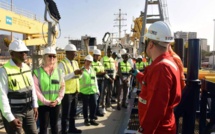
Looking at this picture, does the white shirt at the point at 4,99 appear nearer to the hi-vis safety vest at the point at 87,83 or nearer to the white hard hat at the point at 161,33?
the white hard hat at the point at 161,33

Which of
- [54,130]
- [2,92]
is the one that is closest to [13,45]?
[2,92]

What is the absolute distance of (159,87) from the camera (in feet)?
6.06

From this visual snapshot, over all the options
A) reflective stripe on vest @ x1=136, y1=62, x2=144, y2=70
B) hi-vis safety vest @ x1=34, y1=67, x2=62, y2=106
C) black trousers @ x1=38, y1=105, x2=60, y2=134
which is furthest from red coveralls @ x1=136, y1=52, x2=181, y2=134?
reflective stripe on vest @ x1=136, y1=62, x2=144, y2=70

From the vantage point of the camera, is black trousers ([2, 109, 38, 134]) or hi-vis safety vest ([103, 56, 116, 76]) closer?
black trousers ([2, 109, 38, 134])

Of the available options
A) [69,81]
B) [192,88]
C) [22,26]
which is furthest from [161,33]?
[22,26]

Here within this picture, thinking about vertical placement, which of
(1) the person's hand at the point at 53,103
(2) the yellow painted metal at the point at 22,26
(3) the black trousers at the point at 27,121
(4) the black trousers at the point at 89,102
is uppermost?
(2) the yellow painted metal at the point at 22,26

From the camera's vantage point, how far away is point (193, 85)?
308 centimetres

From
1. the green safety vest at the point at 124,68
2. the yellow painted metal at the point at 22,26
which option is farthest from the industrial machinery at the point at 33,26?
the green safety vest at the point at 124,68

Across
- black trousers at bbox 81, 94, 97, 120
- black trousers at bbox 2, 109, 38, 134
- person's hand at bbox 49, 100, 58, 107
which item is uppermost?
person's hand at bbox 49, 100, 58, 107

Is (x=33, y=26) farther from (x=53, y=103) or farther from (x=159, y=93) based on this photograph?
(x=159, y=93)

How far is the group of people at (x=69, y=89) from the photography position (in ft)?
6.15

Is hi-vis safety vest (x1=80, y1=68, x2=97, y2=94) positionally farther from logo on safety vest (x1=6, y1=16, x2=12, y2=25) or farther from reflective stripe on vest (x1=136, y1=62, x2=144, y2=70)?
reflective stripe on vest (x1=136, y1=62, x2=144, y2=70)

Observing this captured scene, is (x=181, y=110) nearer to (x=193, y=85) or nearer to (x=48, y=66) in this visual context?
(x=193, y=85)

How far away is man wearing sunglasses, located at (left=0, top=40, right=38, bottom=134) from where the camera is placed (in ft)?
9.89
